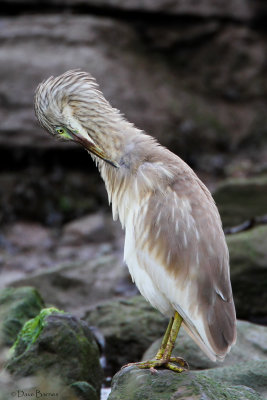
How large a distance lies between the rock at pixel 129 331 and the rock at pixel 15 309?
1.88 feet

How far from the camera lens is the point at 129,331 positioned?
5336mm

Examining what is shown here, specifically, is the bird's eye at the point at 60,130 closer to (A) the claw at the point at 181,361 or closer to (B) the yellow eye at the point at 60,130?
(B) the yellow eye at the point at 60,130

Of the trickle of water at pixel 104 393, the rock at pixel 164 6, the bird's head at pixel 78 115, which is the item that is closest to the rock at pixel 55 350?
the trickle of water at pixel 104 393

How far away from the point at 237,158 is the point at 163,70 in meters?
1.64

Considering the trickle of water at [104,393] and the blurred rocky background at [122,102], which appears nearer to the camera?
the trickle of water at [104,393]

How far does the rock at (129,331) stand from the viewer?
17.4 feet

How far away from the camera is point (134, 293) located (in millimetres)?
6648

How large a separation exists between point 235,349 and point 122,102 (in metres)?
5.24

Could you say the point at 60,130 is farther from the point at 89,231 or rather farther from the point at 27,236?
the point at 27,236

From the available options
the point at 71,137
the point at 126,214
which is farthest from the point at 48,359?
the point at 71,137

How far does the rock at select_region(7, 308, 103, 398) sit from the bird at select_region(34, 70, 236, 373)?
72 centimetres

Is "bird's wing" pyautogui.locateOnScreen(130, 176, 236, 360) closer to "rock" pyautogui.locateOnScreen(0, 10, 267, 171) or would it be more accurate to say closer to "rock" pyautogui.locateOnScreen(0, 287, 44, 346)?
"rock" pyautogui.locateOnScreen(0, 287, 44, 346)

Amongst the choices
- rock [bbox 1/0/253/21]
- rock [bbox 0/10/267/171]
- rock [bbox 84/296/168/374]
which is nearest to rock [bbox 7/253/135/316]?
rock [bbox 84/296/168/374]

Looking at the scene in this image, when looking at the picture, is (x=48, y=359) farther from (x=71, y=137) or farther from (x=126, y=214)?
(x=71, y=137)
